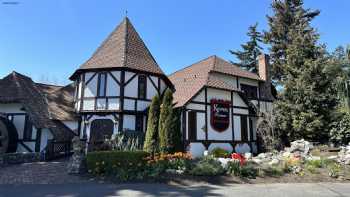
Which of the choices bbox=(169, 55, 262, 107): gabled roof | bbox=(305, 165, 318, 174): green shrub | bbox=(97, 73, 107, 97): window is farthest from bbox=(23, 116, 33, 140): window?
bbox=(305, 165, 318, 174): green shrub

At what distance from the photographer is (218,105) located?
666 inches

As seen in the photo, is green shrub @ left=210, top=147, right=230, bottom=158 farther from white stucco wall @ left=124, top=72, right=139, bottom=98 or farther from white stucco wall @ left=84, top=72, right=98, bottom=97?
white stucco wall @ left=84, top=72, right=98, bottom=97

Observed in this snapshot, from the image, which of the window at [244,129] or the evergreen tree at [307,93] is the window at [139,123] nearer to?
the window at [244,129]

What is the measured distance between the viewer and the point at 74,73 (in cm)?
1739

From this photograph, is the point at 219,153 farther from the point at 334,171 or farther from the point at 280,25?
the point at 280,25

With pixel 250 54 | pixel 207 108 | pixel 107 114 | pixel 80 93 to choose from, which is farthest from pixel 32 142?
pixel 250 54

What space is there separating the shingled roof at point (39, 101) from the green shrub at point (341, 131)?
1602cm

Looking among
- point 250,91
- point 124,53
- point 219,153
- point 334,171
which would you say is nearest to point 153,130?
point 219,153

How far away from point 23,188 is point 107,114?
24.8ft

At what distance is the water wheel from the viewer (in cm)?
1564

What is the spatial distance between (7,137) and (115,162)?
30.0 feet

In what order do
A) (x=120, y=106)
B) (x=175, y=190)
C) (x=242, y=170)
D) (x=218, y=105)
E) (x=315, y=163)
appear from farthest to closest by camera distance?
(x=218, y=105) < (x=120, y=106) < (x=315, y=163) < (x=242, y=170) < (x=175, y=190)

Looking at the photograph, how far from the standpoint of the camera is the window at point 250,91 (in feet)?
67.1

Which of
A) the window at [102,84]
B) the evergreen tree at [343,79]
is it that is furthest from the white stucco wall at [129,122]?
the evergreen tree at [343,79]
